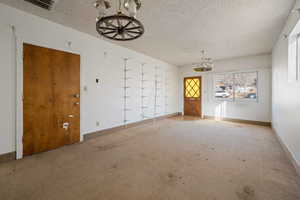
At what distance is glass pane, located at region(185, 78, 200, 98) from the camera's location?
700cm

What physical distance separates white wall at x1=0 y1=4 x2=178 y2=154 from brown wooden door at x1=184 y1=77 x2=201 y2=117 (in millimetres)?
2262

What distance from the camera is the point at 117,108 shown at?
4.33 meters

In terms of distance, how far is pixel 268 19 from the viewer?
2.77 metres

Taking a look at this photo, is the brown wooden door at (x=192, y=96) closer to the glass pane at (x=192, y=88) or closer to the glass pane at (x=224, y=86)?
the glass pane at (x=192, y=88)

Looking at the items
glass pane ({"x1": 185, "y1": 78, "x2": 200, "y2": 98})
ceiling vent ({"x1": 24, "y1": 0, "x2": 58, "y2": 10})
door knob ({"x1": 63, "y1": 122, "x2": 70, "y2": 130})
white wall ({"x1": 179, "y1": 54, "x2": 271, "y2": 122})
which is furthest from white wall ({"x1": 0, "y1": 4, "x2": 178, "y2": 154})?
white wall ({"x1": 179, "y1": 54, "x2": 271, "y2": 122})

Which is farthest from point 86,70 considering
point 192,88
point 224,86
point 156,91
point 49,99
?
point 224,86

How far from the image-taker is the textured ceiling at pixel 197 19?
2326 millimetres

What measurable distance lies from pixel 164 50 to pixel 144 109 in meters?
2.37

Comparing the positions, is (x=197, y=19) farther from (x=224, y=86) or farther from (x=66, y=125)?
(x=224, y=86)

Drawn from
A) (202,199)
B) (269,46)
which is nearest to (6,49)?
(202,199)

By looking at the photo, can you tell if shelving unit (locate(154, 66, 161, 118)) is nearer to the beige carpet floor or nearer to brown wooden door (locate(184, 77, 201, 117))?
brown wooden door (locate(184, 77, 201, 117))

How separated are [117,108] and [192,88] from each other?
14.8ft

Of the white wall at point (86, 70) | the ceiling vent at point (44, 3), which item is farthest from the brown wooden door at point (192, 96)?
the ceiling vent at point (44, 3)

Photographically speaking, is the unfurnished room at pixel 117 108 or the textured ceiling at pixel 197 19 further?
the textured ceiling at pixel 197 19
